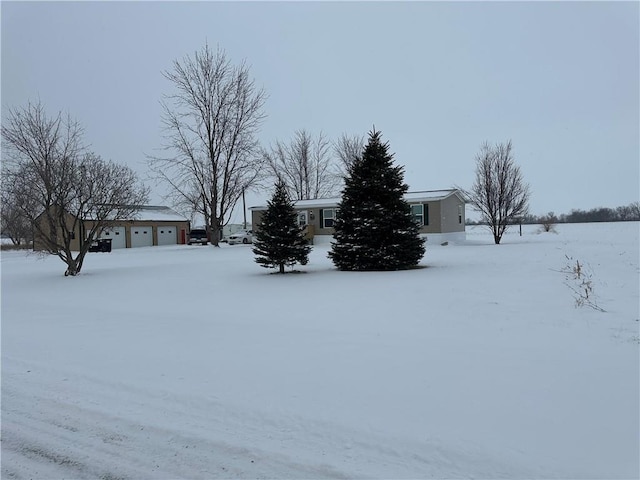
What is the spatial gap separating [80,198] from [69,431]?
1686cm

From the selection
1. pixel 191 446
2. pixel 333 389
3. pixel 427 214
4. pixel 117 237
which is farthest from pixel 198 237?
pixel 191 446

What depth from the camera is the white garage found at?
4344 centimetres

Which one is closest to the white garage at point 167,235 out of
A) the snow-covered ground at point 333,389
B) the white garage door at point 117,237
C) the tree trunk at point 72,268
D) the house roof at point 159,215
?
the house roof at point 159,215

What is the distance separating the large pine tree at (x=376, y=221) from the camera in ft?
50.5

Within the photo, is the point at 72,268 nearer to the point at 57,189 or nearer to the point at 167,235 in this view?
the point at 57,189

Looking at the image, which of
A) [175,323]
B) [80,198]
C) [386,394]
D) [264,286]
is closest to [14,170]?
[80,198]

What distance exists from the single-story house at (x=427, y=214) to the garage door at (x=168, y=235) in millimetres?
13017

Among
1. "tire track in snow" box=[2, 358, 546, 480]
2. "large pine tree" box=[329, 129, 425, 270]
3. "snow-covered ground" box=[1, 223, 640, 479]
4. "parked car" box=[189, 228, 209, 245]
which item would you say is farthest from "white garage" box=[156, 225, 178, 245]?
"tire track in snow" box=[2, 358, 546, 480]

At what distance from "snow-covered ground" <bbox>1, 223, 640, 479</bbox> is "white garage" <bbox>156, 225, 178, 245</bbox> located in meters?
34.8

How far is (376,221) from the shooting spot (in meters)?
15.4

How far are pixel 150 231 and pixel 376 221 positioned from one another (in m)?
32.7

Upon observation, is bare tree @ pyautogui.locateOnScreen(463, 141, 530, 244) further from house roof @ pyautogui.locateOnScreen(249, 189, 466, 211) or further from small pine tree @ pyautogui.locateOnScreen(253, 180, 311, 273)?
small pine tree @ pyautogui.locateOnScreen(253, 180, 311, 273)

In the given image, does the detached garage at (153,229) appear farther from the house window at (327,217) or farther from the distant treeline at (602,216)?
the distant treeline at (602,216)

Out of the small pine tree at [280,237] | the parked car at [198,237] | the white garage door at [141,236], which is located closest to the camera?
the small pine tree at [280,237]
